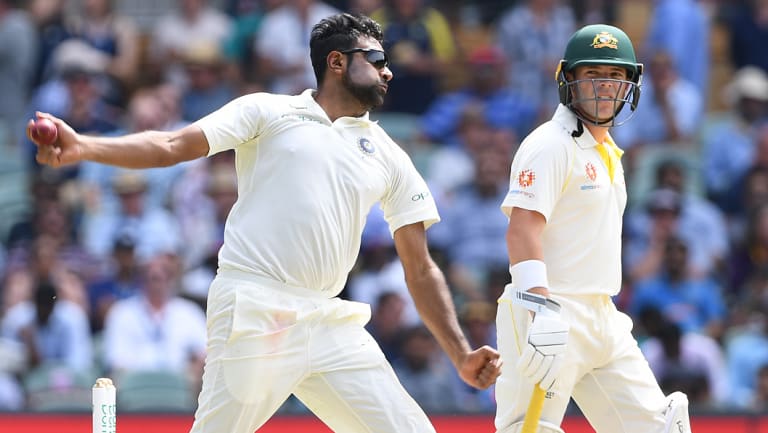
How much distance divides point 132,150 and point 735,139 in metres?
7.56

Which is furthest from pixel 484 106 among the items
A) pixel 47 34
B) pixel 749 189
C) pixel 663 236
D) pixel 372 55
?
pixel 372 55

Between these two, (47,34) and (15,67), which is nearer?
(47,34)

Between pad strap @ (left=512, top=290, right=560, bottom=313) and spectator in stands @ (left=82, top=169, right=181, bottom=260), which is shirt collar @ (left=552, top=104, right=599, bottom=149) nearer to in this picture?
pad strap @ (left=512, top=290, right=560, bottom=313)

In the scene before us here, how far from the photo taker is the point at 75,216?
1129 centimetres

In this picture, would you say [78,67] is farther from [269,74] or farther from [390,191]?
[390,191]

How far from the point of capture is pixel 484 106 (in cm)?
1197

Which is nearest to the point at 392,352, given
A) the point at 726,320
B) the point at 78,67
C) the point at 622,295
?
the point at 622,295

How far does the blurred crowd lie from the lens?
10.1 metres

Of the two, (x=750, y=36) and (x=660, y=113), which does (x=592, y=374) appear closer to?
(x=660, y=113)

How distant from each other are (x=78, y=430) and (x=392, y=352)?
253 centimetres

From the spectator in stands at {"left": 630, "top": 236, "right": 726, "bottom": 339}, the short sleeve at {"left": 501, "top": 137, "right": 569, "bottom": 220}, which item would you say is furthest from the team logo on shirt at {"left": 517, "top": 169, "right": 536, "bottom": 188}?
the spectator in stands at {"left": 630, "top": 236, "right": 726, "bottom": 339}

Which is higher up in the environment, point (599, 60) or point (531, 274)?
point (599, 60)

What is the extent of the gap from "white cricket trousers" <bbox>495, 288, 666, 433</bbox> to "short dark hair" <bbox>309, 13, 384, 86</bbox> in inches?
46.9

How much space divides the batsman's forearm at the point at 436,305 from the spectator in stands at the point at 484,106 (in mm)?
5847
